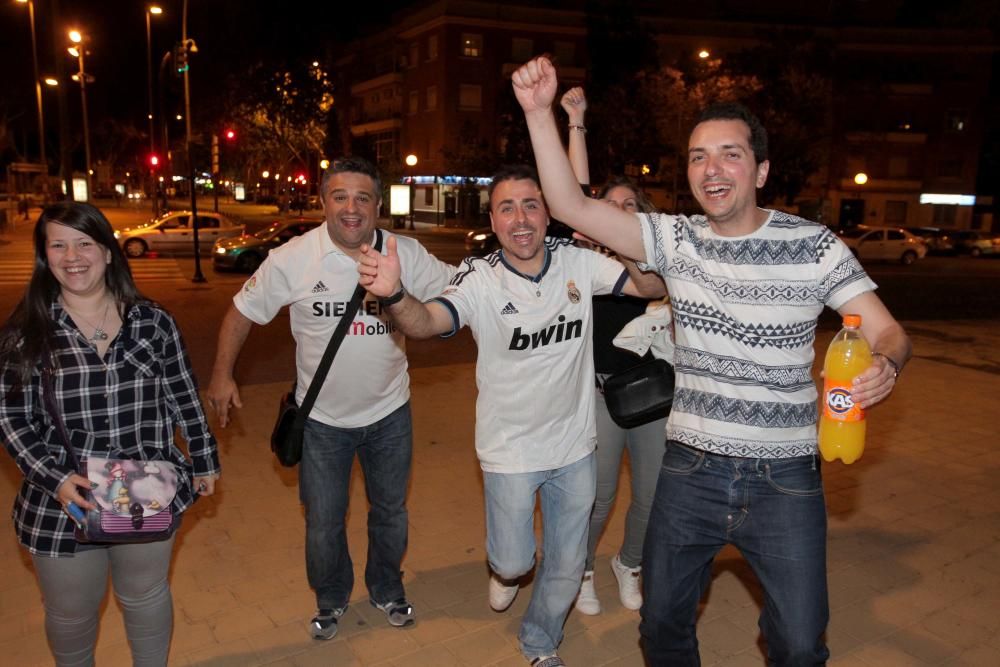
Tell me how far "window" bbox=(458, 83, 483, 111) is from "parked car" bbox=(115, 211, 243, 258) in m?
26.7

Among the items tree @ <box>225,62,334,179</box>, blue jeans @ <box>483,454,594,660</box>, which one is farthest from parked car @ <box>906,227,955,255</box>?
tree @ <box>225,62,334,179</box>

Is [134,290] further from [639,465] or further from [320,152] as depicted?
[320,152]

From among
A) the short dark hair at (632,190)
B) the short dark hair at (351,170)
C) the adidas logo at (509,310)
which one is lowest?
the adidas logo at (509,310)

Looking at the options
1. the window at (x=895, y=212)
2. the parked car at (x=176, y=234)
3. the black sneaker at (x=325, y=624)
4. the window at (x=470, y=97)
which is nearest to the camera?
the black sneaker at (x=325, y=624)

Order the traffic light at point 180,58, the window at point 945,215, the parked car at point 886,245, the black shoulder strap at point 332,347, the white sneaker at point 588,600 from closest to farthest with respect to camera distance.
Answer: the black shoulder strap at point 332,347
the white sneaker at point 588,600
the traffic light at point 180,58
the parked car at point 886,245
the window at point 945,215

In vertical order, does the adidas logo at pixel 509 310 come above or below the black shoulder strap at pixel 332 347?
above

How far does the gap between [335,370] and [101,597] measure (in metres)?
1.35

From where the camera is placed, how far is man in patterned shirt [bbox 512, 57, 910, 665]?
275 centimetres

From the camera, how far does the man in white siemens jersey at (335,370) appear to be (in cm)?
379

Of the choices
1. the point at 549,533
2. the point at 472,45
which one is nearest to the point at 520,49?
the point at 472,45

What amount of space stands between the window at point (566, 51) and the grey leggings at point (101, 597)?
166ft

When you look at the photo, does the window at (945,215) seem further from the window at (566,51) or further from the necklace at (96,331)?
the necklace at (96,331)

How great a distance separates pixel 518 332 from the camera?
340 cm

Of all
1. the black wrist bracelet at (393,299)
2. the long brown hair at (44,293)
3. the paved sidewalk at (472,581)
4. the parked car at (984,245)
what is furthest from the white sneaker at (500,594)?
the parked car at (984,245)
